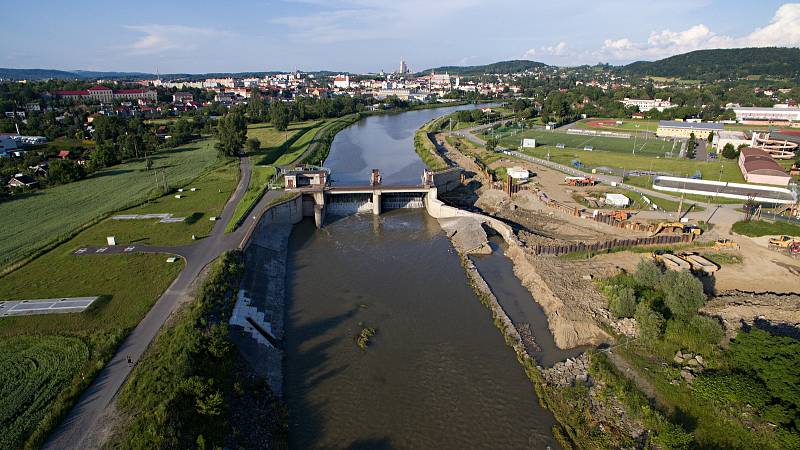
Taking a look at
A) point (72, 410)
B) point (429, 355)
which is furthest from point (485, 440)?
point (72, 410)

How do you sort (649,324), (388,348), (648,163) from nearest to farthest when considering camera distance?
1. (649,324)
2. (388,348)
3. (648,163)

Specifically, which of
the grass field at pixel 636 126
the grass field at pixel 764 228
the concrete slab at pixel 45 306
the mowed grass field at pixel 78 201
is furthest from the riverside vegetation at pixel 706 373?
the grass field at pixel 636 126

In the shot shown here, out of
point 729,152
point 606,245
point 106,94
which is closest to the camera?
point 606,245

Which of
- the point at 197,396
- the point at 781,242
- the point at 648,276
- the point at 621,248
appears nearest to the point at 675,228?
the point at 621,248

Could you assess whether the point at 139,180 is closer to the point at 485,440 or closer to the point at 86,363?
the point at 86,363

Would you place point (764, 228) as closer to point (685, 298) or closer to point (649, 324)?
point (685, 298)
